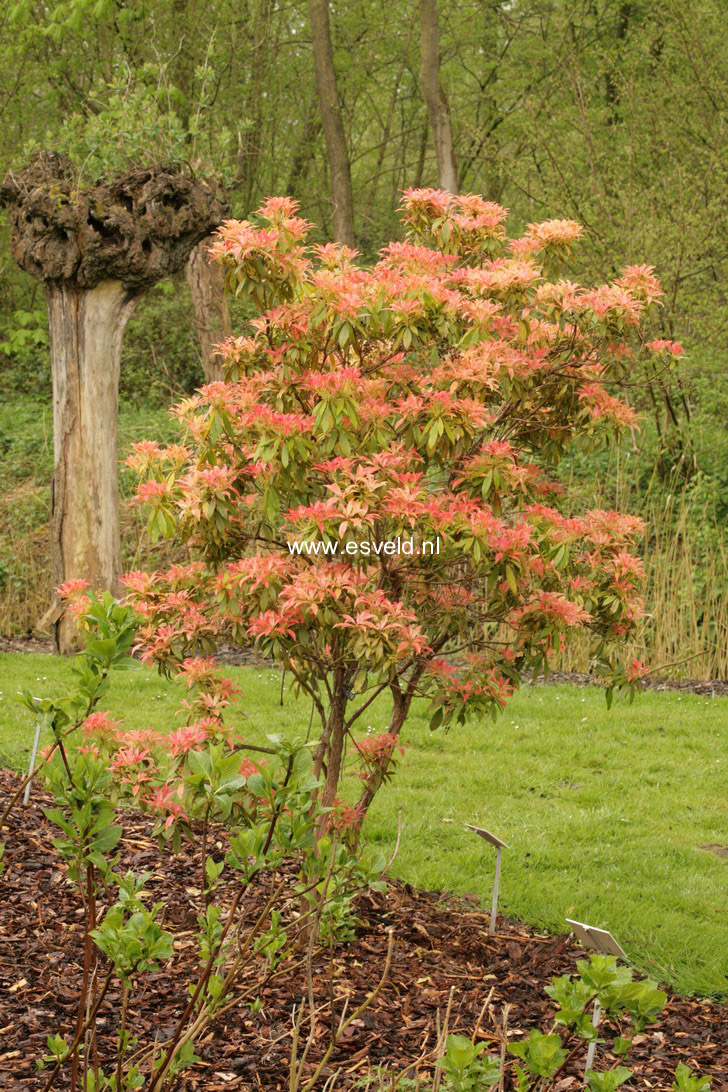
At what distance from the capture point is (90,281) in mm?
7473

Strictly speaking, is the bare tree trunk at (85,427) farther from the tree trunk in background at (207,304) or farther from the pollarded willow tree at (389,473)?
the pollarded willow tree at (389,473)

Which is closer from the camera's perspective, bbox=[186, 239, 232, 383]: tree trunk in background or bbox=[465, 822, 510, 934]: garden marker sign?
bbox=[465, 822, 510, 934]: garden marker sign

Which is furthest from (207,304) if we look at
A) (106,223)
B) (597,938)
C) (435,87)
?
(597,938)

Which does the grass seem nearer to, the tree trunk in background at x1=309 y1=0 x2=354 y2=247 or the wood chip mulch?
the wood chip mulch

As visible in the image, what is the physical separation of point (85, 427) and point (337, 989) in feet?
17.5

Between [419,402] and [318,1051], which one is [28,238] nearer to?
[419,402]

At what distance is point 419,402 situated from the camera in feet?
10.7

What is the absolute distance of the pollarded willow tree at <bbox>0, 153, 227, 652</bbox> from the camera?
7316 mm

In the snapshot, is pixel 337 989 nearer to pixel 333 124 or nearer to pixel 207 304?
pixel 207 304

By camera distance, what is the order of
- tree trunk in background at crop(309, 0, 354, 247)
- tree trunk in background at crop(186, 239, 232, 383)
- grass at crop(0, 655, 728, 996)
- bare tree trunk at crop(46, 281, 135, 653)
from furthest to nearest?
tree trunk in background at crop(309, 0, 354, 247)
tree trunk in background at crop(186, 239, 232, 383)
bare tree trunk at crop(46, 281, 135, 653)
grass at crop(0, 655, 728, 996)

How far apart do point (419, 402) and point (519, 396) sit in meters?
0.44

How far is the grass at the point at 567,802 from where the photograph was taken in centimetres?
394

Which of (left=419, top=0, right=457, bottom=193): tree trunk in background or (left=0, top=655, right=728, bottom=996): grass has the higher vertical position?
(left=419, top=0, right=457, bottom=193): tree trunk in background

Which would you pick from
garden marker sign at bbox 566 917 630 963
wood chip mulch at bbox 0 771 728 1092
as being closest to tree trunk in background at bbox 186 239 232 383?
wood chip mulch at bbox 0 771 728 1092
